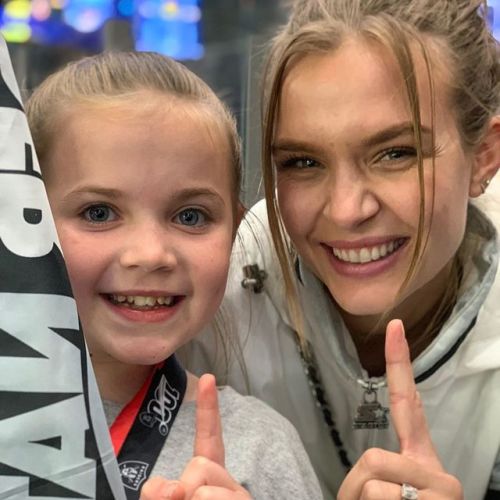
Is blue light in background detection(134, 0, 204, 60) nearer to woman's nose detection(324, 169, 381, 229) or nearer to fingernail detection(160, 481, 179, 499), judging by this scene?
woman's nose detection(324, 169, 381, 229)

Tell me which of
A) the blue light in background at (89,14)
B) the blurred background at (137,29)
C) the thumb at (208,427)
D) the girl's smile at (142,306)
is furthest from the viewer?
the blue light in background at (89,14)

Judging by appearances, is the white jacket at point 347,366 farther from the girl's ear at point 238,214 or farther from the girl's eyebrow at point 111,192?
the girl's eyebrow at point 111,192

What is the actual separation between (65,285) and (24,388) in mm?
97

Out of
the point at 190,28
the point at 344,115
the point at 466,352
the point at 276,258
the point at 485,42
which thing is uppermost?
the point at 190,28

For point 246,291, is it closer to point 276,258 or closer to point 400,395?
point 276,258

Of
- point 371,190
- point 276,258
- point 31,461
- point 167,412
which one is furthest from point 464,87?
point 31,461

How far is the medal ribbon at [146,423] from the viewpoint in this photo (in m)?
1.05

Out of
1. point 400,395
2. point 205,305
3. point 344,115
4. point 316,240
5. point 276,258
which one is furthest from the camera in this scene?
point 276,258

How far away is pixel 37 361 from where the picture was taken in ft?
2.40

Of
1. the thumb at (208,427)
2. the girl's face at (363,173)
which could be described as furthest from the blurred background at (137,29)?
the thumb at (208,427)

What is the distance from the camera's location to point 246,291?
152 centimetres

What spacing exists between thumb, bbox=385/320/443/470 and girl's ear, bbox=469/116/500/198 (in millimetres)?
509

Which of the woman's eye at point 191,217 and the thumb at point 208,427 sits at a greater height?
the woman's eye at point 191,217

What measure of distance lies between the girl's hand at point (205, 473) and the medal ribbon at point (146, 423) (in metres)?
0.19
